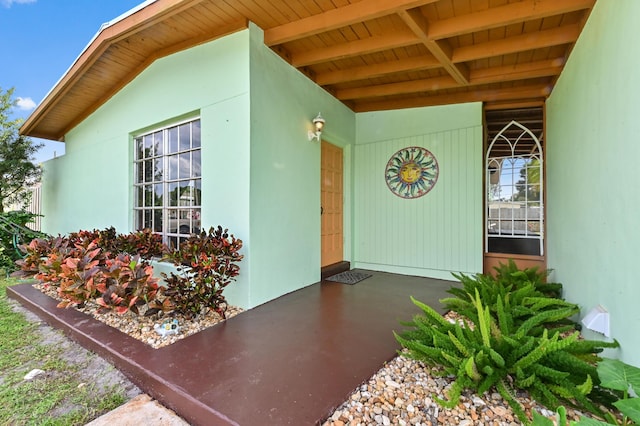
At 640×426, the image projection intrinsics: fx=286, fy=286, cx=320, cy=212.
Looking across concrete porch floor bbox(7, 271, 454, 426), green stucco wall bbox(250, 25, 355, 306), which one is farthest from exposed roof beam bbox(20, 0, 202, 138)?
concrete porch floor bbox(7, 271, 454, 426)

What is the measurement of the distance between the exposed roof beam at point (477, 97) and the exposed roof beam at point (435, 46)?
49 centimetres

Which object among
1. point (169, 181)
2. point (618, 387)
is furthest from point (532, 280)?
point (169, 181)

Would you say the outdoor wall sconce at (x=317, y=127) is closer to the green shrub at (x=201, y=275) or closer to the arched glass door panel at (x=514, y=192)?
the green shrub at (x=201, y=275)

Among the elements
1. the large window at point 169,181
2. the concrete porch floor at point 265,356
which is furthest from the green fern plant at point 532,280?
the large window at point 169,181

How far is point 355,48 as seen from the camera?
11.1 ft

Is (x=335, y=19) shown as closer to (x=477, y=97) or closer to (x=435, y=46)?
(x=435, y=46)

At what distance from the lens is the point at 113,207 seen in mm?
4863

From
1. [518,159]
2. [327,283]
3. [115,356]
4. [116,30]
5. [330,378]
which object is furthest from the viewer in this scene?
[518,159]

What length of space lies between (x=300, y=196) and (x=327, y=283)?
52.8 inches

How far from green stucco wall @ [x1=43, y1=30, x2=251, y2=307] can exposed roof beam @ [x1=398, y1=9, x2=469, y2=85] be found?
1.69m

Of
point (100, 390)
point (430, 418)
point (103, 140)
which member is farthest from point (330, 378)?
point (103, 140)

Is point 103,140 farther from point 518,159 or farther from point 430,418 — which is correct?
point 518,159

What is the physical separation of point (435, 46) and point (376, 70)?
0.87 meters

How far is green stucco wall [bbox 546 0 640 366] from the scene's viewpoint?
5.63 ft
